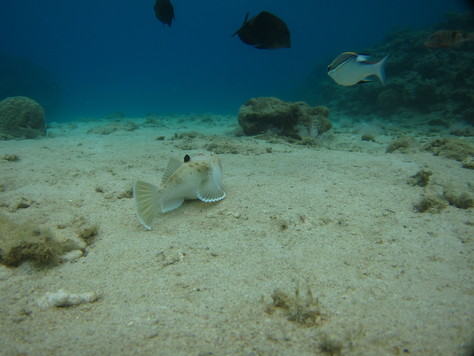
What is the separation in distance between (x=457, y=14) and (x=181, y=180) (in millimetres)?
26241

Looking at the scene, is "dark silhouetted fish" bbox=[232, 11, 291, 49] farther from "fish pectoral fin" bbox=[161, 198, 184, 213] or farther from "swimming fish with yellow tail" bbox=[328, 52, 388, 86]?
"fish pectoral fin" bbox=[161, 198, 184, 213]

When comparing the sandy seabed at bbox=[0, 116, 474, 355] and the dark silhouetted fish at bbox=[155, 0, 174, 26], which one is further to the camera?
the dark silhouetted fish at bbox=[155, 0, 174, 26]

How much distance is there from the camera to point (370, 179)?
421 centimetres

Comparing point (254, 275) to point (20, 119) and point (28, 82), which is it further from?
point (28, 82)

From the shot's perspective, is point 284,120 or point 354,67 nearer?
point 354,67

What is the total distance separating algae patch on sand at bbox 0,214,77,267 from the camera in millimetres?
2141

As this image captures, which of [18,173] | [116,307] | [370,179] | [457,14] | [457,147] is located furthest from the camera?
[457,14]

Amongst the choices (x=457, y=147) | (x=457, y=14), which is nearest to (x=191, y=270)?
(x=457, y=147)

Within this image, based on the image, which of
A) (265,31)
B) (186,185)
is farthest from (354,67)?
(186,185)

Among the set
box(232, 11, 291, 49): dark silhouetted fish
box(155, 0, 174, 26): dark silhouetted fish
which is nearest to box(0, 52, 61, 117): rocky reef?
box(155, 0, 174, 26): dark silhouetted fish

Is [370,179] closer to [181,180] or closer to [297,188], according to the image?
[297,188]

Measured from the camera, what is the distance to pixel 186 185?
126 inches

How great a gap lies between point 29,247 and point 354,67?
4835mm

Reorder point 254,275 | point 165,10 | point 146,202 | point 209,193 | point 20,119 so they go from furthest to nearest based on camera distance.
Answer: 1. point 20,119
2. point 165,10
3. point 209,193
4. point 146,202
5. point 254,275
